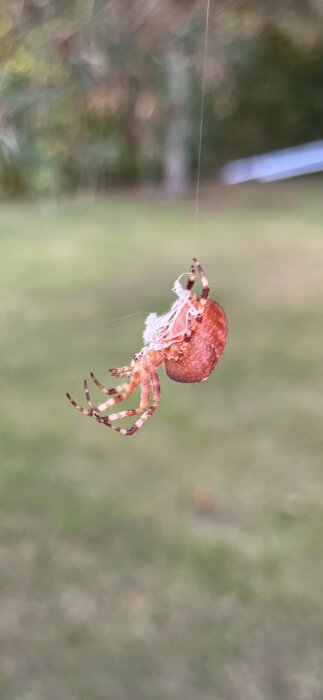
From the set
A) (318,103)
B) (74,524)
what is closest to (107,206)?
(318,103)

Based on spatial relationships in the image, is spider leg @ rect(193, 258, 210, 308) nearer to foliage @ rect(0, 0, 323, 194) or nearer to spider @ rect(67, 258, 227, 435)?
spider @ rect(67, 258, 227, 435)

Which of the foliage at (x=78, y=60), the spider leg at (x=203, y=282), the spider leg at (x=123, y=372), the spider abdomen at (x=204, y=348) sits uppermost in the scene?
the foliage at (x=78, y=60)

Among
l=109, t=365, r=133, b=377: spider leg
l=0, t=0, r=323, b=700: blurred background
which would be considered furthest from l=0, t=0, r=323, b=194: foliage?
l=109, t=365, r=133, b=377: spider leg

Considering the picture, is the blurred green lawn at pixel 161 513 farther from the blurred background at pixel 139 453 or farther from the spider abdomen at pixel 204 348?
the spider abdomen at pixel 204 348

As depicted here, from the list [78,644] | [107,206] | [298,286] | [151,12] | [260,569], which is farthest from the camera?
[107,206]

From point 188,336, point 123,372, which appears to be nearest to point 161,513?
point 123,372

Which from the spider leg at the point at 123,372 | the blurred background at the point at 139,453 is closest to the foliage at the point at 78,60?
the blurred background at the point at 139,453

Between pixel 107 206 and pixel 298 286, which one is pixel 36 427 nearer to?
pixel 298 286

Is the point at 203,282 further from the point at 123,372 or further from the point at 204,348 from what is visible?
the point at 123,372

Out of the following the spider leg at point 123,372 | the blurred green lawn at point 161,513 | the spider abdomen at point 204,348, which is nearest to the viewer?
the spider abdomen at point 204,348
